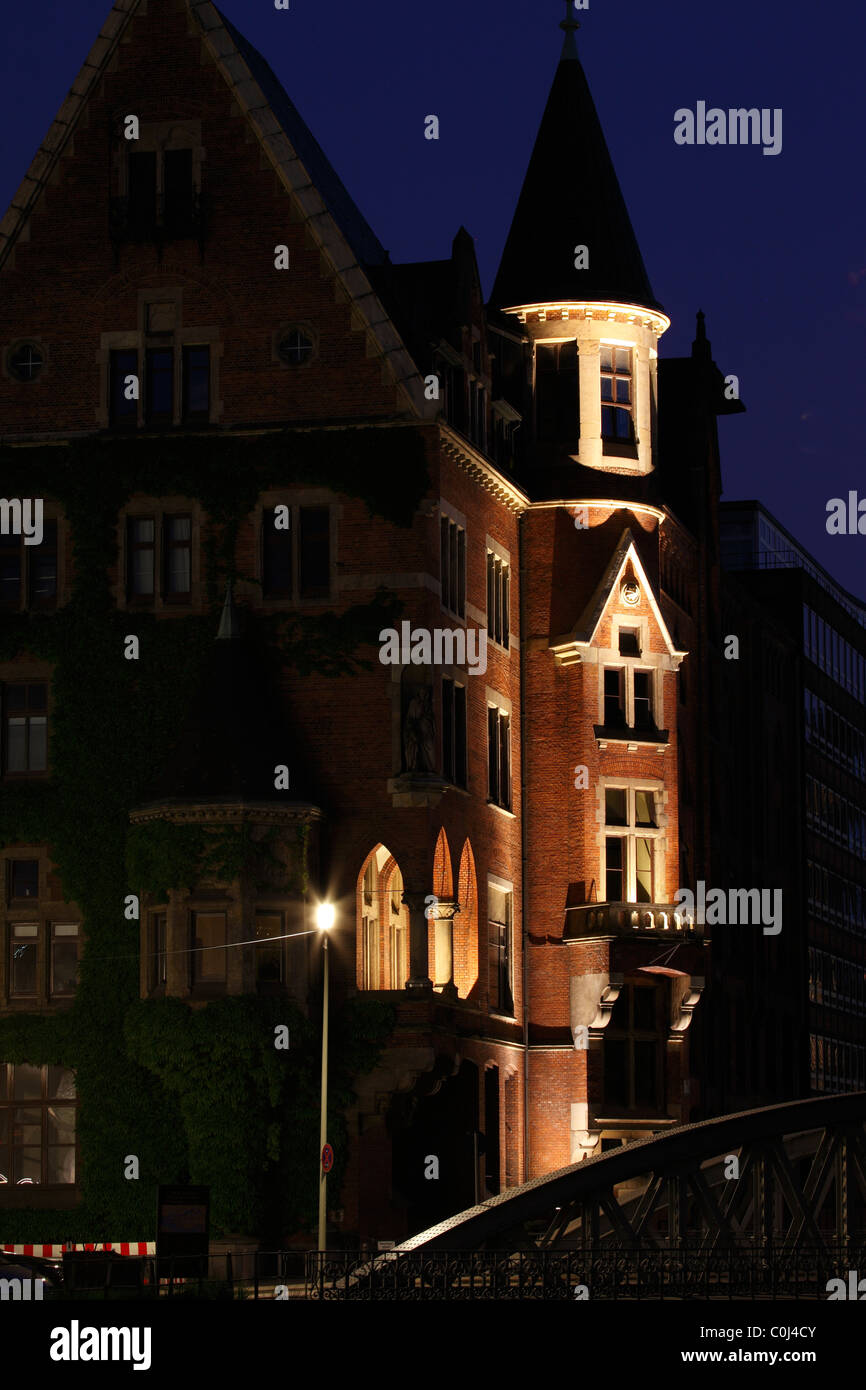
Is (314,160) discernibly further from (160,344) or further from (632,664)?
(632,664)

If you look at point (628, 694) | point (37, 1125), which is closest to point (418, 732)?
point (628, 694)

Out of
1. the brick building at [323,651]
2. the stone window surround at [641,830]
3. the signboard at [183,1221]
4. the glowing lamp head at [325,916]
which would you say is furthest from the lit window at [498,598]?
the signboard at [183,1221]

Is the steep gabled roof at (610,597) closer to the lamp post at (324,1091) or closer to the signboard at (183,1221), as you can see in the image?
the lamp post at (324,1091)

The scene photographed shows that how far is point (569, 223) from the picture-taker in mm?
83438

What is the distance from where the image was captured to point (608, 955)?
78.2m

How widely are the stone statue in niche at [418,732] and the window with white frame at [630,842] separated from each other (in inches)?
396

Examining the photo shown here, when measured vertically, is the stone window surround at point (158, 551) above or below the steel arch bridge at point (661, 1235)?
above

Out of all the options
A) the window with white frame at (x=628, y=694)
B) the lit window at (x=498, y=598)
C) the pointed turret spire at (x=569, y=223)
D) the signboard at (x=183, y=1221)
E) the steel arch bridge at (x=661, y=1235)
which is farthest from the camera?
the pointed turret spire at (x=569, y=223)

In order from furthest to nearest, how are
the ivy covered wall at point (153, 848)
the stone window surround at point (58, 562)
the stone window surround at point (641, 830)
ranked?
the stone window surround at point (641, 830)
the stone window surround at point (58, 562)
the ivy covered wall at point (153, 848)

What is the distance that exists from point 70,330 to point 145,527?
16.3 ft

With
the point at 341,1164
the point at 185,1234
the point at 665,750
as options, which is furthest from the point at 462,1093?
the point at 185,1234

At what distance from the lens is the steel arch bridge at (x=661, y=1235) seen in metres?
53.6

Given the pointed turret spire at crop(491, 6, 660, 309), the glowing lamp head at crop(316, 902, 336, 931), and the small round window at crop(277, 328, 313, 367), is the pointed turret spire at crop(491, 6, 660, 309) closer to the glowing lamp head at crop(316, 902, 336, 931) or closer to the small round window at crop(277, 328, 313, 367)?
the small round window at crop(277, 328, 313, 367)
